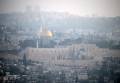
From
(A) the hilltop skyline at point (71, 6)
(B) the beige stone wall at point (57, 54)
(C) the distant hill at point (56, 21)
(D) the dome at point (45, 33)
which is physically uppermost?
(A) the hilltop skyline at point (71, 6)

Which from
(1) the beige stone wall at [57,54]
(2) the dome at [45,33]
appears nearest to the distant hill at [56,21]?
(2) the dome at [45,33]

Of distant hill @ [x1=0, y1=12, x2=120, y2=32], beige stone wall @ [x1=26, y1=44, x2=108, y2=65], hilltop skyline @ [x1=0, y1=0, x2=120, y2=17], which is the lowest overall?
beige stone wall @ [x1=26, y1=44, x2=108, y2=65]

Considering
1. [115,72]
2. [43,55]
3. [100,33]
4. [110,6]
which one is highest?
[110,6]

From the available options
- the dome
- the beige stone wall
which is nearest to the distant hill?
the dome


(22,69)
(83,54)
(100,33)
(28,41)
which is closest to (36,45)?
(28,41)

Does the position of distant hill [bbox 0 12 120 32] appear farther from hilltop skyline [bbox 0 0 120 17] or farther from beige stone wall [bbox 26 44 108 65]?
beige stone wall [bbox 26 44 108 65]

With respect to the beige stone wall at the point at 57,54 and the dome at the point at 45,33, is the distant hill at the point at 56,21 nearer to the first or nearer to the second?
the dome at the point at 45,33

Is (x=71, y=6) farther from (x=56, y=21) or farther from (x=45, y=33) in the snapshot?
(x=45, y=33)

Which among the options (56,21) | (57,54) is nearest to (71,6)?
(56,21)

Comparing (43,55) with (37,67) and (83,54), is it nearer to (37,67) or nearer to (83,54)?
(37,67)

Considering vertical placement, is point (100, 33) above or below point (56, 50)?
above
